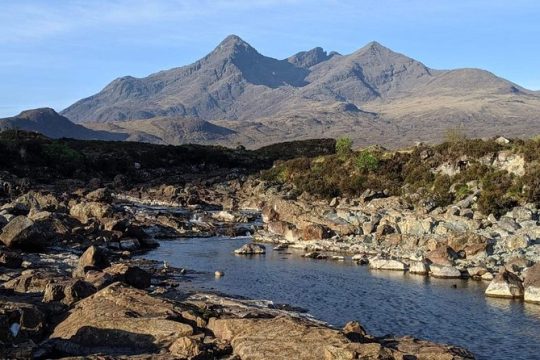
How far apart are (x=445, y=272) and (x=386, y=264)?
5821mm

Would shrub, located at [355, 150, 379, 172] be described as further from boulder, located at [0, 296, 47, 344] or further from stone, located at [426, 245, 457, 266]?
boulder, located at [0, 296, 47, 344]

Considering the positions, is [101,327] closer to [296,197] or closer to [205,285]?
[205,285]

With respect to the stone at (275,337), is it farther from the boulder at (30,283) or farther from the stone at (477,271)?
the stone at (477,271)

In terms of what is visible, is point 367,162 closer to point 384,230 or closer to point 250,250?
point 384,230

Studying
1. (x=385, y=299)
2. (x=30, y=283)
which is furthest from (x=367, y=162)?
(x=30, y=283)

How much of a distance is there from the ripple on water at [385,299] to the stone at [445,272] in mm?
1097

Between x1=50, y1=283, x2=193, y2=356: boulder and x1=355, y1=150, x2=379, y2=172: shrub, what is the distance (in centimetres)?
7139

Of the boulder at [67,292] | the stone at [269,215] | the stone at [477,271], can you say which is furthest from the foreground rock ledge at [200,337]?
the stone at [269,215]

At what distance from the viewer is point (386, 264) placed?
178 ft

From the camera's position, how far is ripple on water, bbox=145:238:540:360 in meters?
34.1

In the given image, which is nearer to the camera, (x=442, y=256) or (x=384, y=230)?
(x=442, y=256)

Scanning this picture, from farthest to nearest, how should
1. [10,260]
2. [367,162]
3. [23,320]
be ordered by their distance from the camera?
1. [367,162]
2. [10,260]
3. [23,320]

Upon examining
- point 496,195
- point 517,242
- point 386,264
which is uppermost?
point 496,195

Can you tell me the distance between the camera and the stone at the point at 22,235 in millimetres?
53969
